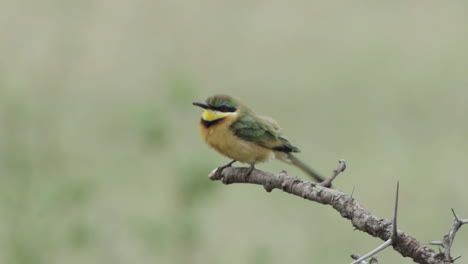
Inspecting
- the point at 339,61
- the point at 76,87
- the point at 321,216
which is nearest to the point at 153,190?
the point at 321,216

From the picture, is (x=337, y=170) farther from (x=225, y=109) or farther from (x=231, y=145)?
(x=225, y=109)

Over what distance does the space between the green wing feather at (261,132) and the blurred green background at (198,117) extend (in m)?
1.32

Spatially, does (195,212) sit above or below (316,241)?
above

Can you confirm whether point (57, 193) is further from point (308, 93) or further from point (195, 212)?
point (308, 93)

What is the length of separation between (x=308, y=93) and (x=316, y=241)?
115 inches

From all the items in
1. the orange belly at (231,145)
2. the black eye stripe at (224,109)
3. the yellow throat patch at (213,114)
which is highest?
the black eye stripe at (224,109)

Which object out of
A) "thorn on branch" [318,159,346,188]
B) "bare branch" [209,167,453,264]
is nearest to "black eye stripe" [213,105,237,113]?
"bare branch" [209,167,453,264]

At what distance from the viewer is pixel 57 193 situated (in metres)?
4.46

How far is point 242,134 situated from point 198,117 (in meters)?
4.49

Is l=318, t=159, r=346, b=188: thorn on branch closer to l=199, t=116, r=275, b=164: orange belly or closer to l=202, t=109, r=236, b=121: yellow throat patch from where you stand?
l=199, t=116, r=275, b=164: orange belly

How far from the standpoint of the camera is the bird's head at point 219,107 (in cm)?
329

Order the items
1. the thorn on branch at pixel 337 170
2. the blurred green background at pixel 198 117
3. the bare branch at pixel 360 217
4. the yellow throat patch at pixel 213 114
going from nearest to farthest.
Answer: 1. the bare branch at pixel 360 217
2. the thorn on branch at pixel 337 170
3. the yellow throat patch at pixel 213 114
4. the blurred green background at pixel 198 117

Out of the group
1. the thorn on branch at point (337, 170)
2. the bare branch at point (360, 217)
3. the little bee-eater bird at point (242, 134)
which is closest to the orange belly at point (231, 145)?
the little bee-eater bird at point (242, 134)

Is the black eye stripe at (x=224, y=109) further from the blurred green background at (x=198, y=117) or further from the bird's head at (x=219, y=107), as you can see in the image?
the blurred green background at (x=198, y=117)
